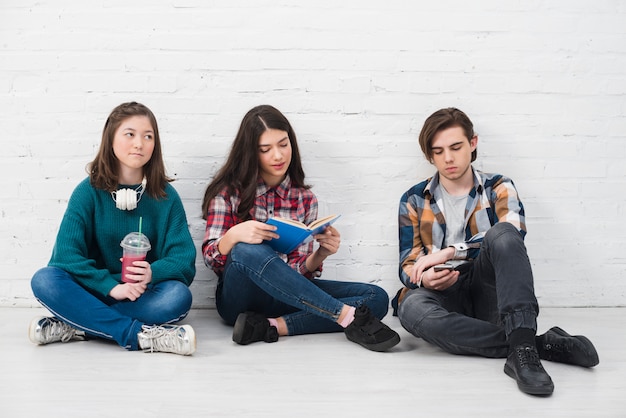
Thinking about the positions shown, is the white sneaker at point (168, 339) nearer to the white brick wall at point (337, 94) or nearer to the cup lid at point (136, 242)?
the cup lid at point (136, 242)

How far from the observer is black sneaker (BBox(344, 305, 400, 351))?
2332 millimetres

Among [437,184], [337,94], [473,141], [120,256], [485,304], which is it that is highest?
[337,94]

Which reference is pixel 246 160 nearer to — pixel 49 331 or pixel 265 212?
pixel 265 212

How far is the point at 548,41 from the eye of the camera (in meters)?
2.98

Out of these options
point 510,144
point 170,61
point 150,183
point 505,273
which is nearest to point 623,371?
point 505,273

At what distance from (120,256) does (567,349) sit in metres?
1.61

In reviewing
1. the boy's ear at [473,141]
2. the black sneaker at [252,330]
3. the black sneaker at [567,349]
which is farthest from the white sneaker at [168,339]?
the boy's ear at [473,141]

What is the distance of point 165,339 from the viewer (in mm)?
2295

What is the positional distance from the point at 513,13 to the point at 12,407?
2420 mm

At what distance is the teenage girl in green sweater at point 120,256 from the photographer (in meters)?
2.34

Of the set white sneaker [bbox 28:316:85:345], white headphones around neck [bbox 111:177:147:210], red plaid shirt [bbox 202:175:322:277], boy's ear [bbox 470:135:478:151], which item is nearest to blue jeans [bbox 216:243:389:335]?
red plaid shirt [bbox 202:175:322:277]

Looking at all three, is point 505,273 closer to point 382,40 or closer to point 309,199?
point 309,199

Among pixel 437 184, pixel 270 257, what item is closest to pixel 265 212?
pixel 270 257

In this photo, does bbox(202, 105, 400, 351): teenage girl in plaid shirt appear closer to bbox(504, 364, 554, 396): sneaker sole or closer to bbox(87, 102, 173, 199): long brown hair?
bbox(87, 102, 173, 199): long brown hair
